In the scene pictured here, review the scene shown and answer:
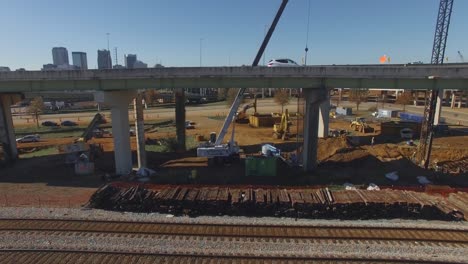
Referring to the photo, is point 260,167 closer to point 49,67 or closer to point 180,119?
point 180,119

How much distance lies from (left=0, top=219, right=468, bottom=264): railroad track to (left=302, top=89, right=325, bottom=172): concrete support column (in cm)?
1167

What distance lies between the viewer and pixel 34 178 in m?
25.5

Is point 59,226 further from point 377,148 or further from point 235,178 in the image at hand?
point 377,148

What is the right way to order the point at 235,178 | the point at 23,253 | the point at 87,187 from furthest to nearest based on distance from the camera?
1. the point at 235,178
2. the point at 87,187
3. the point at 23,253

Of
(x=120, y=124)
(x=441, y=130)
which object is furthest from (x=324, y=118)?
(x=120, y=124)

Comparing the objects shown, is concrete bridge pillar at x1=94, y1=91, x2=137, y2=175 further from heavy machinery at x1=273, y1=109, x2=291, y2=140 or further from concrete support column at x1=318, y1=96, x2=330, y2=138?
concrete support column at x1=318, y1=96, x2=330, y2=138

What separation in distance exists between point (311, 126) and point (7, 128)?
96.4 ft

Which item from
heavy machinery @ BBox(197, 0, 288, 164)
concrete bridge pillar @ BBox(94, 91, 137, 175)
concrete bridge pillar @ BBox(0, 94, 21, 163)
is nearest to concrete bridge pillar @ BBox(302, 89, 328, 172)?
heavy machinery @ BBox(197, 0, 288, 164)

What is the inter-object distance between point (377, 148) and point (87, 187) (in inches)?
1102

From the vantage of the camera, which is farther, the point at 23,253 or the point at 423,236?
the point at 423,236

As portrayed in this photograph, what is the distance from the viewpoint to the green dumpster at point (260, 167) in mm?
24969

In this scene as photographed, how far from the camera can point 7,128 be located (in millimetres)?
30797

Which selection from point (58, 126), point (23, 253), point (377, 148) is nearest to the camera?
point (23, 253)

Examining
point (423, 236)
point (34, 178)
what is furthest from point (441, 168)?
point (34, 178)
